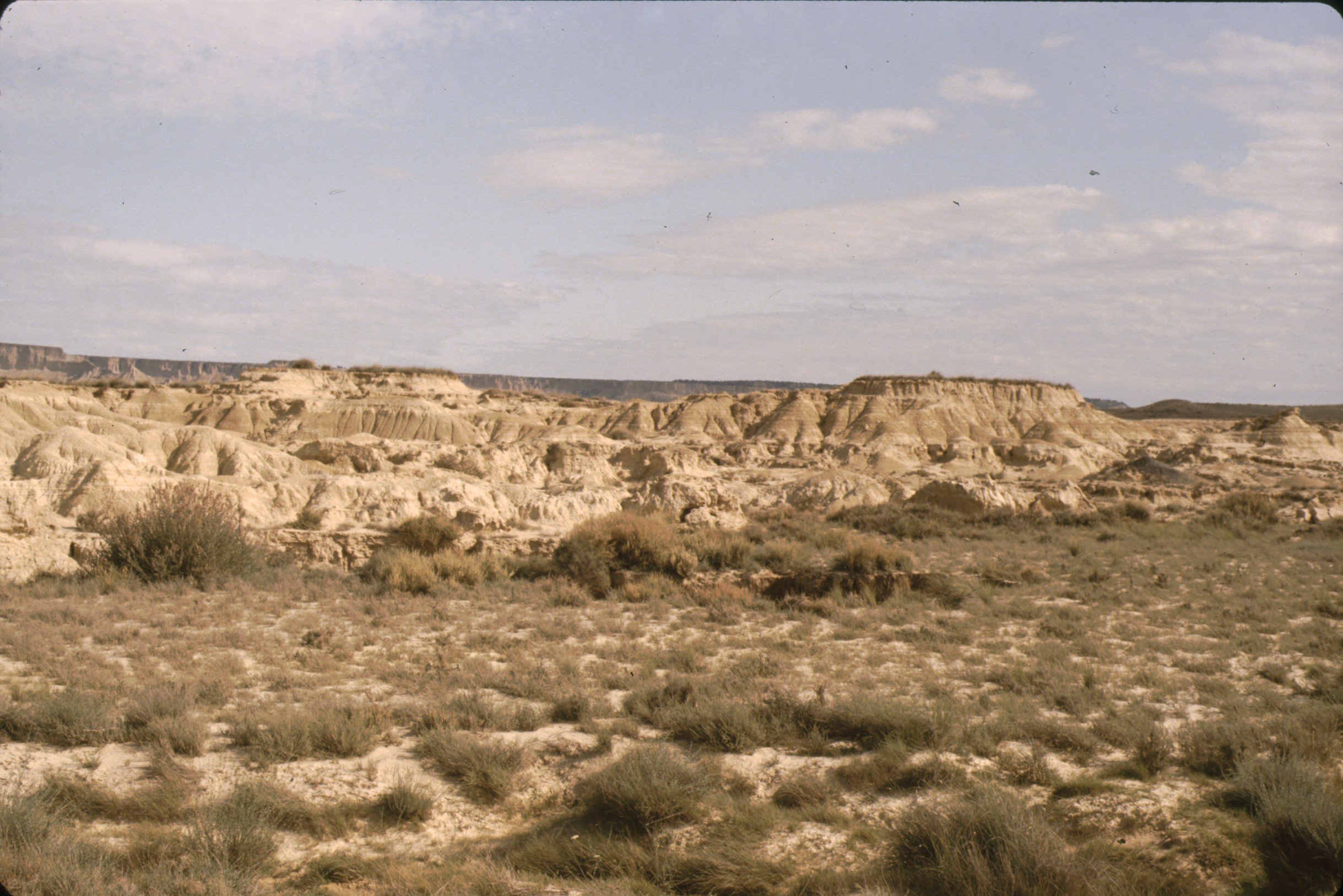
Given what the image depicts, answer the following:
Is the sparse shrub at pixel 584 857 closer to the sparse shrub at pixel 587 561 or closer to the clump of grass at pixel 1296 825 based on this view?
the clump of grass at pixel 1296 825

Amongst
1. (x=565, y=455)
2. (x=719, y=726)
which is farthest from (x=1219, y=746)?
(x=565, y=455)

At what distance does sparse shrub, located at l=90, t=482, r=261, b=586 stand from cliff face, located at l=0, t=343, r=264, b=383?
128m

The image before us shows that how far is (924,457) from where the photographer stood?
1929 inches

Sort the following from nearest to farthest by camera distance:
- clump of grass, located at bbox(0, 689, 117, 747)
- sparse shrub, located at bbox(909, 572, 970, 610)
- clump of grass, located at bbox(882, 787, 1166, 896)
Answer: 1. clump of grass, located at bbox(882, 787, 1166, 896)
2. clump of grass, located at bbox(0, 689, 117, 747)
3. sparse shrub, located at bbox(909, 572, 970, 610)

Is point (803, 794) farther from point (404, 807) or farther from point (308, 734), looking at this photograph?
point (308, 734)

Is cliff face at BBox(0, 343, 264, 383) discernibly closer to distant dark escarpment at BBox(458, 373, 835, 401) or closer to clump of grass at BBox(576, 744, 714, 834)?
distant dark escarpment at BBox(458, 373, 835, 401)

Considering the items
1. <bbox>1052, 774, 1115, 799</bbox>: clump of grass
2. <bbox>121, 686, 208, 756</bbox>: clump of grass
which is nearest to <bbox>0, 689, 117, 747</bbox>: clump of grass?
<bbox>121, 686, 208, 756</bbox>: clump of grass

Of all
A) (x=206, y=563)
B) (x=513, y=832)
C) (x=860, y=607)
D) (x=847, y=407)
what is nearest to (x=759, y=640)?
(x=860, y=607)

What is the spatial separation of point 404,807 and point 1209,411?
12576cm

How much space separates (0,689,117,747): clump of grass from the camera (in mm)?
5949

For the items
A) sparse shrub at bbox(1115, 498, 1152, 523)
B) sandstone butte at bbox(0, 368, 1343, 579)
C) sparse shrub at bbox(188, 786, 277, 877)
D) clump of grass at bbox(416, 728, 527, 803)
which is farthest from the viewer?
sparse shrub at bbox(1115, 498, 1152, 523)

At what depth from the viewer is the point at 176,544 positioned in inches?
482

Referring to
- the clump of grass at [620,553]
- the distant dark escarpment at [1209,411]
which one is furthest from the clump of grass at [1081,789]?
the distant dark escarpment at [1209,411]

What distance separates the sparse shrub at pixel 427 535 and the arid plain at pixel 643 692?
0.21 ft
